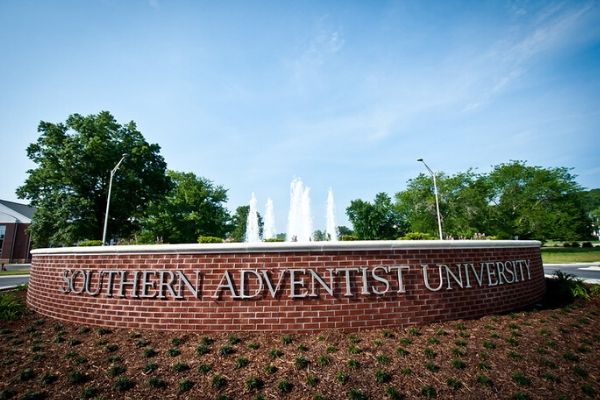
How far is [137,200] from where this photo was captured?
82.9 feet

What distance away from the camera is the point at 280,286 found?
5141 millimetres

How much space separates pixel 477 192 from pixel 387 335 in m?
37.2

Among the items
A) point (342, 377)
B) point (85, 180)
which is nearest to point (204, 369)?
point (342, 377)

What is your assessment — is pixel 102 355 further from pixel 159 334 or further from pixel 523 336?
pixel 523 336

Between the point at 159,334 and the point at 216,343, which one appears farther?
the point at 159,334

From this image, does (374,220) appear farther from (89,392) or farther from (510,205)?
(89,392)

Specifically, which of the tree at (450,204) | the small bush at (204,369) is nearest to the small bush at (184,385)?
the small bush at (204,369)

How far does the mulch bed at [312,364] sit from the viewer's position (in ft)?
11.9

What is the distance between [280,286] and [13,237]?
55655 millimetres

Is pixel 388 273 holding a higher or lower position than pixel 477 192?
lower

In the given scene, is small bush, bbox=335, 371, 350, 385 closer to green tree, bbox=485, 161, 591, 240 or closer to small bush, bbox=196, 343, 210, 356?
small bush, bbox=196, 343, 210, 356

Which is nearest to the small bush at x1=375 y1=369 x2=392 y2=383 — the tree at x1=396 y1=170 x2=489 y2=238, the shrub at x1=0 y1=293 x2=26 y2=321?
the shrub at x1=0 y1=293 x2=26 y2=321

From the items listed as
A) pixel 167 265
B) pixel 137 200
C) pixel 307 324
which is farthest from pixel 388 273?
pixel 137 200

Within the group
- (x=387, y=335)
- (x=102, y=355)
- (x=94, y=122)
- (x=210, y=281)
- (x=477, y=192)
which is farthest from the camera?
(x=477, y=192)
